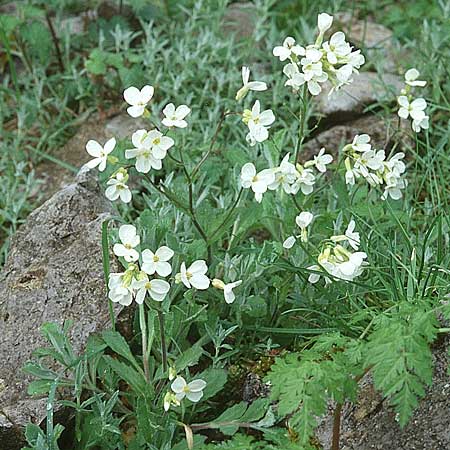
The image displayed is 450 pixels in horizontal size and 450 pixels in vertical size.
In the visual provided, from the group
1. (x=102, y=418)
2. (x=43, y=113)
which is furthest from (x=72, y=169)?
(x=102, y=418)

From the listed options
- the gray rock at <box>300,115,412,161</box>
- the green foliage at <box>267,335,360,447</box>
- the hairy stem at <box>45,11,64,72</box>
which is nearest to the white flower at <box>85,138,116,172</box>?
the green foliage at <box>267,335,360,447</box>

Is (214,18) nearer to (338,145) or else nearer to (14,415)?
(338,145)

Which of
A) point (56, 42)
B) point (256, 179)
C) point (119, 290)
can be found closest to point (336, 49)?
point (256, 179)

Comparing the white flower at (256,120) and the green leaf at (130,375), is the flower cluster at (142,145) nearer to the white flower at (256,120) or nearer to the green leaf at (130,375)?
the white flower at (256,120)

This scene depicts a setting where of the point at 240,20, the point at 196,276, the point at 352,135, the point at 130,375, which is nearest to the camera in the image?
the point at 196,276

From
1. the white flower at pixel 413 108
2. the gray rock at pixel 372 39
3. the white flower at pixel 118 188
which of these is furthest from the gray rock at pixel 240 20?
the white flower at pixel 118 188

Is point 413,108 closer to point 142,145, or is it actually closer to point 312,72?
point 312,72
